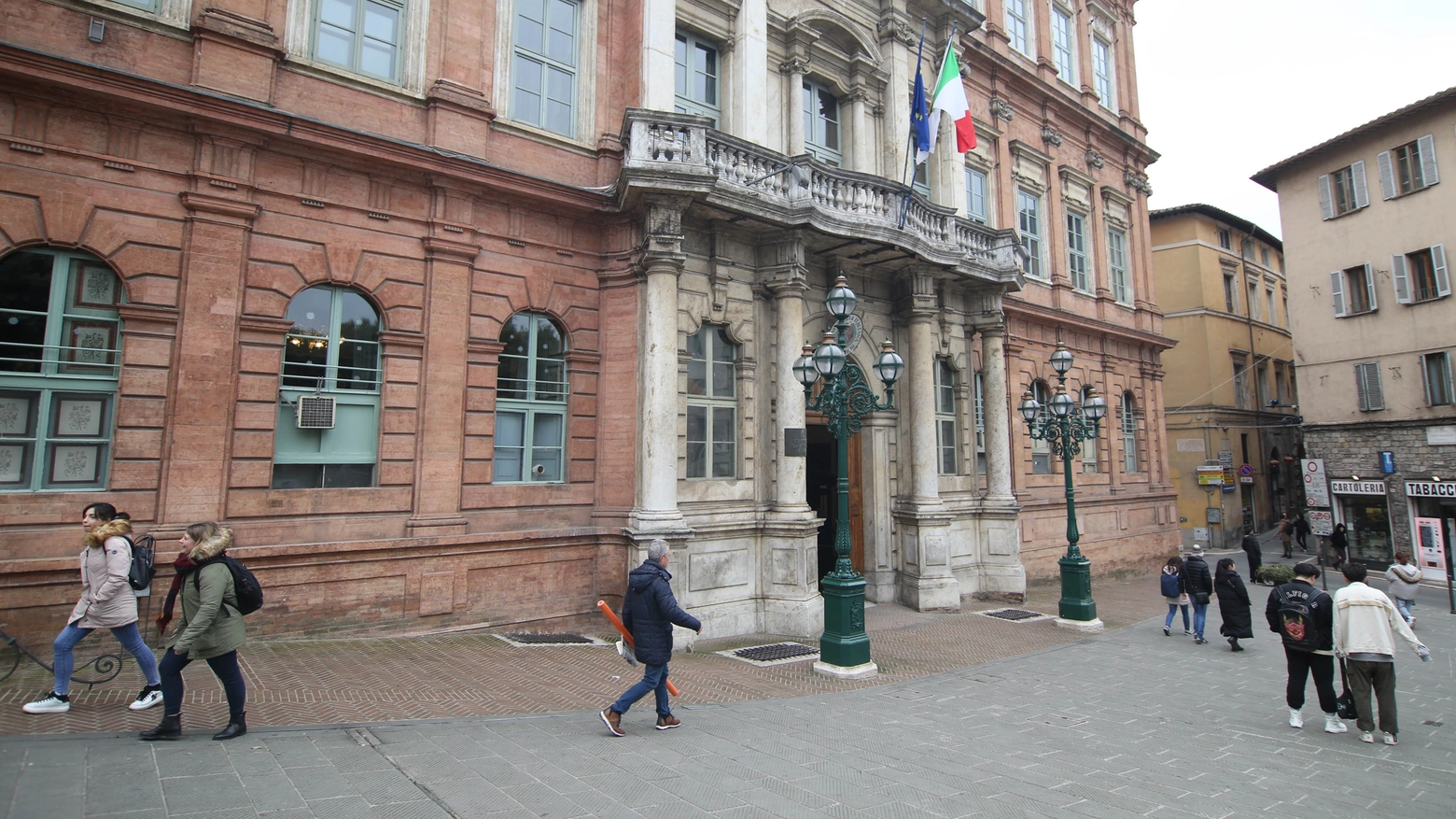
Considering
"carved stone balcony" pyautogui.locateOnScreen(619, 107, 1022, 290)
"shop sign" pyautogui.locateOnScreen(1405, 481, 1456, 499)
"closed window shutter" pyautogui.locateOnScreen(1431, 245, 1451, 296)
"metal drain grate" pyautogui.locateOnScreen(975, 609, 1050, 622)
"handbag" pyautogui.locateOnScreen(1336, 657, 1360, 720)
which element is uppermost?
"closed window shutter" pyautogui.locateOnScreen(1431, 245, 1451, 296)

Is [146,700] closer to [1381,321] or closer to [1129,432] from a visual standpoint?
[1129,432]

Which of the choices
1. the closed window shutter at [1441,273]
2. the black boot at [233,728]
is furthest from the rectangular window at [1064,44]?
the black boot at [233,728]

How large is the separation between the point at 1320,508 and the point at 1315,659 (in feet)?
52.0

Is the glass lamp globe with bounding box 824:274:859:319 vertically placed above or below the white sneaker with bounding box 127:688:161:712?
above

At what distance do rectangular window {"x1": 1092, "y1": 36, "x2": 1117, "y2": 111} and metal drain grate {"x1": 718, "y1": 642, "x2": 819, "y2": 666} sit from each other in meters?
23.4

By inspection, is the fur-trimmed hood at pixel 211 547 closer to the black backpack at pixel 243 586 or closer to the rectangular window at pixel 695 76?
the black backpack at pixel 243 586

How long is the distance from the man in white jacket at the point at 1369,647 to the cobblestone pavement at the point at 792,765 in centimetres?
33

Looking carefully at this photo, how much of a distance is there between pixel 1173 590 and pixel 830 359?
8391mm

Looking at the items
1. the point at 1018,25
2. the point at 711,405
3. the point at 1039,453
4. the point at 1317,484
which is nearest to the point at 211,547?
the point at 711,405

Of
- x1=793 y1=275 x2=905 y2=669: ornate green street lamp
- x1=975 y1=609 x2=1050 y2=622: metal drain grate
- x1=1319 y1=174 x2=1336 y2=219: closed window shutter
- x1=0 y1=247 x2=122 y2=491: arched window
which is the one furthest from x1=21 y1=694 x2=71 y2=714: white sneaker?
x1=1319 y1=174 x2=1336 y2=219: closed window shutter

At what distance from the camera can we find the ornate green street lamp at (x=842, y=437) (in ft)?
31.9

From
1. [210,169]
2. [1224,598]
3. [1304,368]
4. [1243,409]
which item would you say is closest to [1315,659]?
[1224,598]

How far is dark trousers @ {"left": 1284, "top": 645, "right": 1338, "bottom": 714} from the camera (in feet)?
24.5

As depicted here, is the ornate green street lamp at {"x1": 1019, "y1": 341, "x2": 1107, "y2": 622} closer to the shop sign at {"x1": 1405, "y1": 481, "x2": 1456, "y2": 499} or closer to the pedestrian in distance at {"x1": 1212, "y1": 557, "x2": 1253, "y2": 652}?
the pedestrian in distance at {"x1": 1212, "y1": 557, "x2": 1253, "y2": 652}
